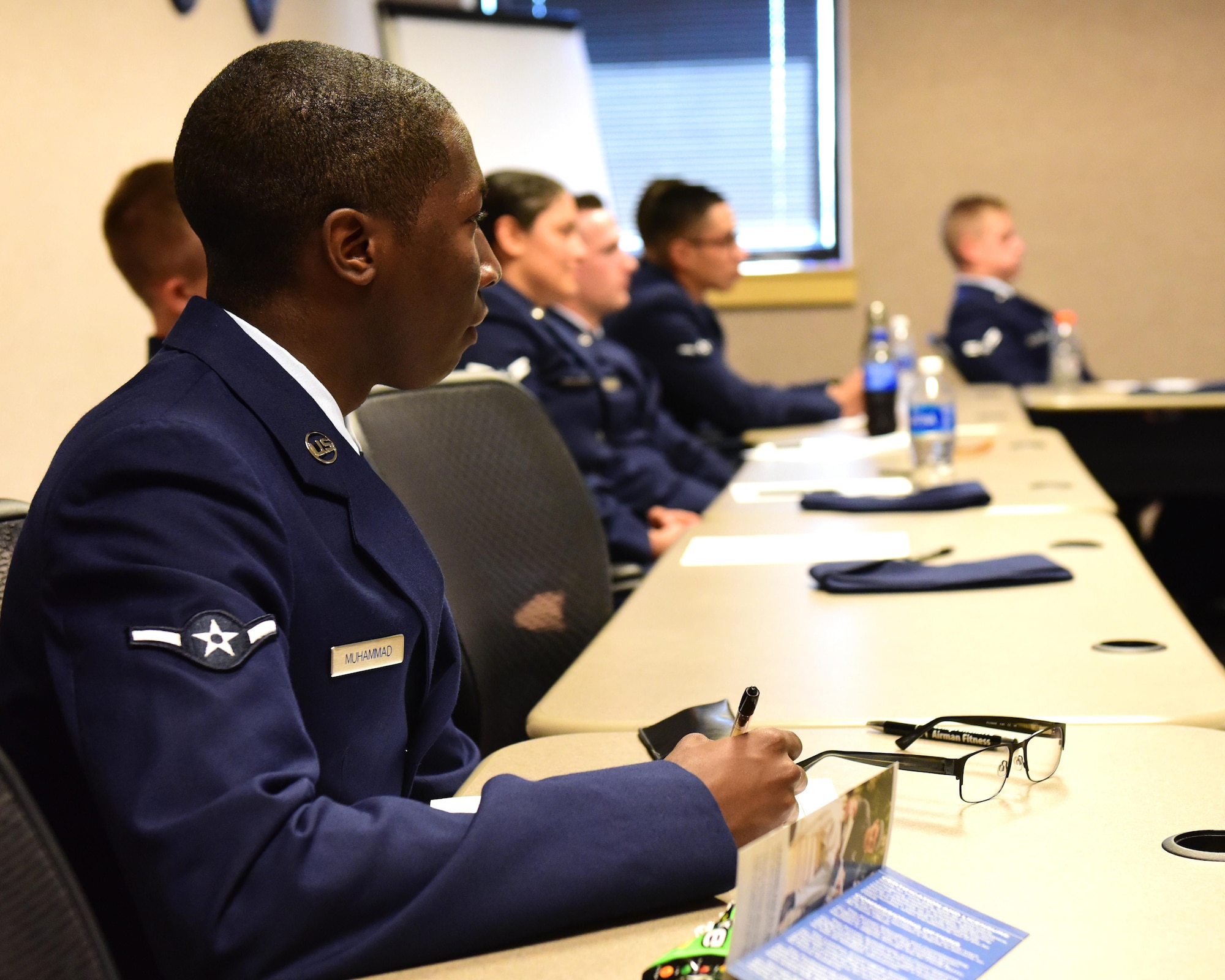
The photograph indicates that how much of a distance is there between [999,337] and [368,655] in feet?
14.9

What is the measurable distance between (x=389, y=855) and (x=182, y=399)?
344 millimetres

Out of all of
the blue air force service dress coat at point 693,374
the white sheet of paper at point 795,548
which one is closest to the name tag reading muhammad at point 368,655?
the white sheet of paper at point 795,548

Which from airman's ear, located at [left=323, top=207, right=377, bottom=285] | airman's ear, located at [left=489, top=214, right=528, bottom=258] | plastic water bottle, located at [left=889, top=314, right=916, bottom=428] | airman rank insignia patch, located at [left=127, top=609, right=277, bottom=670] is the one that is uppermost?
airman's ear, located at [left=323, top=207, right=377, bottom=285]

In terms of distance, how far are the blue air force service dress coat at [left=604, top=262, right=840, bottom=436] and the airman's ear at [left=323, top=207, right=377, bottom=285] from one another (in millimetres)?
3124

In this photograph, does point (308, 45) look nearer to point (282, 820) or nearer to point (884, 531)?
point (282, 820)

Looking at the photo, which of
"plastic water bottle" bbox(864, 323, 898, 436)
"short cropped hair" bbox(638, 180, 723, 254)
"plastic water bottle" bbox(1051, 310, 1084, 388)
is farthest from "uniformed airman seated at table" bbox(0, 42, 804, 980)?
"plastic water bottle" bbox(1051, 310, 1084, 388)

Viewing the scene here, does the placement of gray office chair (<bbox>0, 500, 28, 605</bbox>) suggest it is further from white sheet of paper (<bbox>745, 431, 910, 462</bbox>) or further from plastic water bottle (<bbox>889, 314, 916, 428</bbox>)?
plastic water bottle (<bbox>889, 314, 916, 428</bbox>)

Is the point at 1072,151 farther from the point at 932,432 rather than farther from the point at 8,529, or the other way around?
the point at 8,529

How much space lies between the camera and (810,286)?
5898mm

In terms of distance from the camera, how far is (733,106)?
593 cm

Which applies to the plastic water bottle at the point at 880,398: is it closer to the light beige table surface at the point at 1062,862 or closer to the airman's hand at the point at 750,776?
the light beige table surface at the point at 1062,862

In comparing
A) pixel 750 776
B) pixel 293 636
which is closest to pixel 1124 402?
pixel 750 776

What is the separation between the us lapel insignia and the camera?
90 cm

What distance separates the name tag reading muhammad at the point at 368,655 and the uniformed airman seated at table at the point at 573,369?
1705 millimetres
